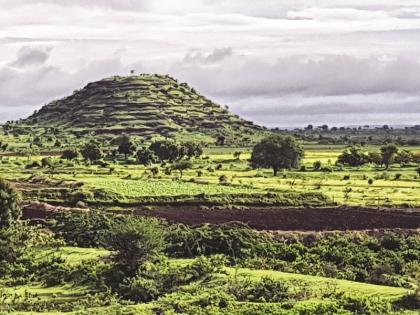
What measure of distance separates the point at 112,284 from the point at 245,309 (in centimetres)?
1114

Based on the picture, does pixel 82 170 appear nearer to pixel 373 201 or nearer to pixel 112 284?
pixel 373 201

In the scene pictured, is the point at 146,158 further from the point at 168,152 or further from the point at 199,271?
the point at 199,271

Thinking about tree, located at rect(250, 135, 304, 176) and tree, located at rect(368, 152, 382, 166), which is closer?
tree, located at rect(250, 135, 304, 176)

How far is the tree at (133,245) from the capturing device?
151 ft

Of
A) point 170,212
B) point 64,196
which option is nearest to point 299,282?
point 170,212

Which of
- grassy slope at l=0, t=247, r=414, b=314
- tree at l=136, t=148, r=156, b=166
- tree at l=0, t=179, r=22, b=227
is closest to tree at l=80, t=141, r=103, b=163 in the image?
tree at l=136, t=148, r=156, b=166

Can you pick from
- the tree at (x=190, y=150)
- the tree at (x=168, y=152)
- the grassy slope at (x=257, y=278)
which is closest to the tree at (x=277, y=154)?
the tree at (x=168, y=152)

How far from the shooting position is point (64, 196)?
73.8 m

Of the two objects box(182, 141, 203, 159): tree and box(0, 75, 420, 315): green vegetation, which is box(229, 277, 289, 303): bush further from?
box(182, 141, 203, 159): tree

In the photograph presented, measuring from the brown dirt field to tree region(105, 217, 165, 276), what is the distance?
14341 mm

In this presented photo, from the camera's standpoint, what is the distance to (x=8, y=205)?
57.6 meters

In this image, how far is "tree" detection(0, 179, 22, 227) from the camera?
56500mm

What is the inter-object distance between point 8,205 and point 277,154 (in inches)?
2180

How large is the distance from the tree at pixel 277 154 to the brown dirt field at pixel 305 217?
35.7 metres
